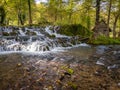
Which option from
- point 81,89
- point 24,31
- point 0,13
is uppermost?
point 0,13

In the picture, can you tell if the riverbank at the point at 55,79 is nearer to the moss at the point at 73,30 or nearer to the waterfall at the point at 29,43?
the waterfall at the point at 29,43

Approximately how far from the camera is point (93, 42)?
49.5 ft

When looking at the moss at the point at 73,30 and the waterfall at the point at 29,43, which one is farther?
the moss at the point at 73,30

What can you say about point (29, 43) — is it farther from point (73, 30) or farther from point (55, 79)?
point (73, 30)

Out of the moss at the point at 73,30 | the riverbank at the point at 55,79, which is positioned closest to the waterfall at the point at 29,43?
the moss at the point at 73,30

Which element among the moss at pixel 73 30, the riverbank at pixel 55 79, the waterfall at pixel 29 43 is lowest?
the riverbank at pixel 55 79

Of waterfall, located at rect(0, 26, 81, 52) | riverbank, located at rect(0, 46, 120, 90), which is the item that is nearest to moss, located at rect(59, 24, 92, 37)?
waterfall, located at rect(0, 26, 81, 52)

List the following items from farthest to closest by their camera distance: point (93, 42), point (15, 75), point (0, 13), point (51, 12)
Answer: point (51, 12)
point (0, 13)
point (93, 42)
point (15, 75)

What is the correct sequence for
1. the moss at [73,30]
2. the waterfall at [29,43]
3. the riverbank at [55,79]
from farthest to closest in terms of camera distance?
1. the moss at [73,30]
2. the waterfall at [29,43]
3. the riverbank at [55,79]

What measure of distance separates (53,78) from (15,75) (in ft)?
4.11

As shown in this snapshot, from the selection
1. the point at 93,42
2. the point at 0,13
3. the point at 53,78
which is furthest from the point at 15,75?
the point at 0,13

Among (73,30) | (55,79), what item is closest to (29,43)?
(55,79)

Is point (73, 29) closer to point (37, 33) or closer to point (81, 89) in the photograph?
point (37, 33)

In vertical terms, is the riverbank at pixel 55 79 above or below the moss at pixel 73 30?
below
